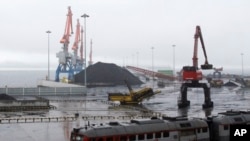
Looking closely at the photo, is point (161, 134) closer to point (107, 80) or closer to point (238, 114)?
point (238, 114)

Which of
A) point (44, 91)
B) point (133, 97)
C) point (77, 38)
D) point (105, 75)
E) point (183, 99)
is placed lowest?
point (183, 99)

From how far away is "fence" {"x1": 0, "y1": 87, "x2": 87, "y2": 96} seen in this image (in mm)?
105250

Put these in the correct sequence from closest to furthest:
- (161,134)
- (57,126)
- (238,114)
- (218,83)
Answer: (161,134), (238,114), (57,126), (218,83)

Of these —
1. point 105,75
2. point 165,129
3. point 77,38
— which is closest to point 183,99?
point 165,129

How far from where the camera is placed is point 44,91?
108 meters

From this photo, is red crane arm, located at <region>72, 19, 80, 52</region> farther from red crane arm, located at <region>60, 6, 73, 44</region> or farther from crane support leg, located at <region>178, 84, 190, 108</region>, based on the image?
crane support leg, located at <region>178, 84, 190, 108</region>

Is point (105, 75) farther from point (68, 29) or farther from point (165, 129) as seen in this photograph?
point (165, 129)

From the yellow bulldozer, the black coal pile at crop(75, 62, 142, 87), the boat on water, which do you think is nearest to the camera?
the boat on water

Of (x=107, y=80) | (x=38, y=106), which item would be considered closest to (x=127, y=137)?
(x=38, y=106)

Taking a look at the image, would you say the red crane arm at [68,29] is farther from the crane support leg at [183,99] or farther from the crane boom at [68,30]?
the crane support leg at [183,99]

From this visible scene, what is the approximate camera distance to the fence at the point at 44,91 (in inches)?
4144

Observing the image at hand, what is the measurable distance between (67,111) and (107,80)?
10749cm

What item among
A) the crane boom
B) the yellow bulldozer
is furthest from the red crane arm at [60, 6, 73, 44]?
the yellow bulldozer

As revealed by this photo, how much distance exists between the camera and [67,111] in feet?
218
